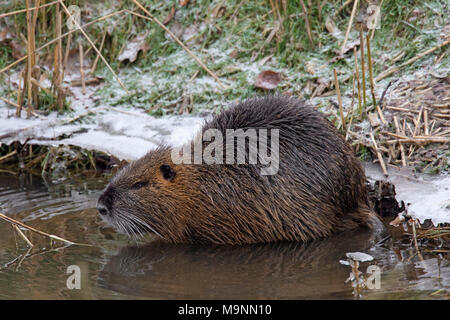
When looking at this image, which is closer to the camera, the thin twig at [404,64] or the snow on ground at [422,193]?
the snow on ground at [422,193]

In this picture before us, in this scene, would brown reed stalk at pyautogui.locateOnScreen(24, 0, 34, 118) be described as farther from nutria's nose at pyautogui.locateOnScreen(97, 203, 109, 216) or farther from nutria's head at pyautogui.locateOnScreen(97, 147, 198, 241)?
nutria's nose at pyautogui.locateOnScreen(97, 203, 109, 216)

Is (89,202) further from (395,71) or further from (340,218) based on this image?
(395,71)

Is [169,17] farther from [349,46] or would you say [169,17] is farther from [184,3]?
[349,46]

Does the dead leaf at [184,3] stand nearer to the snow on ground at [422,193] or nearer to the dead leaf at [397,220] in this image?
the snow on ground at [422,193]

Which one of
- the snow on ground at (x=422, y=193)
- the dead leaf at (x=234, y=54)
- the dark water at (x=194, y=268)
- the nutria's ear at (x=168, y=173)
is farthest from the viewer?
the dead leaf at (x=234, y=54)

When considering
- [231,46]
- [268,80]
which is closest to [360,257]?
[268,80]

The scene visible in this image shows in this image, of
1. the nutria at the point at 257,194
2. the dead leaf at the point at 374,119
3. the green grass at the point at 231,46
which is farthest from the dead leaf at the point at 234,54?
the nutria at the point at 257,194

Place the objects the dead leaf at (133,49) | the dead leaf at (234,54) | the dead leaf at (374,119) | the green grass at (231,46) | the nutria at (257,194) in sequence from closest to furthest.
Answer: the nutria at (257,194), the dead leaf at (374,119), the green grass at (231,46), the dead leaf at (234,54), the dead leaf at (133,49)

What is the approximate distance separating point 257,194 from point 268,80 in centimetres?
179

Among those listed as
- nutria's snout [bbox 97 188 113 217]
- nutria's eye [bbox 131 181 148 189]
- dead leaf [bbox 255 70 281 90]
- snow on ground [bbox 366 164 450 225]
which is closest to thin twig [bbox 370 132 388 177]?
snow on ground [bbox 366 164 450 225]

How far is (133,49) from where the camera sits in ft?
19.8

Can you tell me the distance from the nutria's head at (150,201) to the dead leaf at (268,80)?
1.61 m

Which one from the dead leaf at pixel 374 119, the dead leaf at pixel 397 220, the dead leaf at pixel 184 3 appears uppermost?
the dead leaf at pixel 184 3

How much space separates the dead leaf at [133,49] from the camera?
5984 mm
